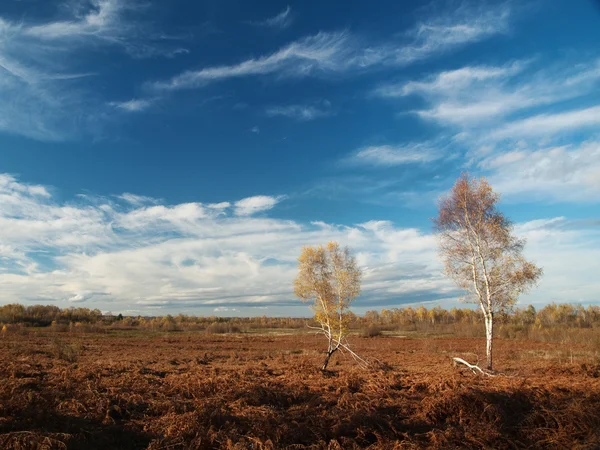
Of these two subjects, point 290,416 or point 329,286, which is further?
point 329,286

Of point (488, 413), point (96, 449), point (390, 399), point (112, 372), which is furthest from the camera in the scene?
point (112, 372)

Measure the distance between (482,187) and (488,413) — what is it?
15.3 m

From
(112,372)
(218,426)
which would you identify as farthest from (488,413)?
(112,372)

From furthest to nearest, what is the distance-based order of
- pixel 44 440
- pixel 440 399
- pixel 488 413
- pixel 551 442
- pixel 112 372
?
pixel 112 372 < pixel 440 399 < pixel 488 413 < pixel 551 442 < pixel 44 440

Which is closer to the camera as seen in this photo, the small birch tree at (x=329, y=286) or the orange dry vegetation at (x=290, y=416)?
the orange dry vegetation at (x=290, y=416)

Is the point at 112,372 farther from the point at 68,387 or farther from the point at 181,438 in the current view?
the point at 181,438

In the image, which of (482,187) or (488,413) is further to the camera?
(482,187)

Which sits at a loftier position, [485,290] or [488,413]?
[485,290]

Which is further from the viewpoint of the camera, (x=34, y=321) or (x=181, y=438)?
(x=34, y=321)

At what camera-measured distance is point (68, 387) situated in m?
11.4

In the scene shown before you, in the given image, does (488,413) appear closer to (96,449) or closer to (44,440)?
(96,449)

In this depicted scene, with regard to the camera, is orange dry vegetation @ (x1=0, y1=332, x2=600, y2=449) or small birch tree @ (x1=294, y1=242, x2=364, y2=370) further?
small birch tree @ (x1=294, y1=242, x2=364, y2=370)

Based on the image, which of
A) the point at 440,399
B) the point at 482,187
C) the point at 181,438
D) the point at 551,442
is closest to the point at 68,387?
the point at 181,438

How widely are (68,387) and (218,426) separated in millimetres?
6233
